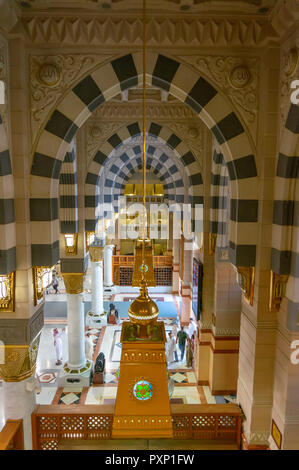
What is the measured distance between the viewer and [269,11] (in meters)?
3.35

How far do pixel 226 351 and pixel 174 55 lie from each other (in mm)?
5306

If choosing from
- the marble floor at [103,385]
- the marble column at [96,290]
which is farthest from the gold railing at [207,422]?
the marble column at [96,290]

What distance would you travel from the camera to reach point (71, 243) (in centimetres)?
645

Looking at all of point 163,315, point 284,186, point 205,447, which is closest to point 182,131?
point 284,186

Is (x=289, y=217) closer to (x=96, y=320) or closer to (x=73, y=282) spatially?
(x=73, y=282)

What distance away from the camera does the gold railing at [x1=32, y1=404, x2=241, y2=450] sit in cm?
452

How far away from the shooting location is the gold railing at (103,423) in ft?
14.8

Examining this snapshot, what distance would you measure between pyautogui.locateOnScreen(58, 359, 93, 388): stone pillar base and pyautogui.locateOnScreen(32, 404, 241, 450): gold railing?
263cm

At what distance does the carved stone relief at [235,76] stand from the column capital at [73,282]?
4.31 meters

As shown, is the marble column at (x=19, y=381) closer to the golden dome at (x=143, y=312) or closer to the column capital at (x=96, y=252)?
the golden dome at (x=143, y=312)

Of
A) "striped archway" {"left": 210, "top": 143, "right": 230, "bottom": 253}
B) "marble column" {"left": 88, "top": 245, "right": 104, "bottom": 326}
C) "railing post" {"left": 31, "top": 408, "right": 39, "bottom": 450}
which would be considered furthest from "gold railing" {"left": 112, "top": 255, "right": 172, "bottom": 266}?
"railing post" {"left": 31, "top": 408, "right": 39, "bottom": 450}

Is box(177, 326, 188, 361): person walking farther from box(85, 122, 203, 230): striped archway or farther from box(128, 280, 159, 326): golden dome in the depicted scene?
box(128, 280, 159, 326): golden dome

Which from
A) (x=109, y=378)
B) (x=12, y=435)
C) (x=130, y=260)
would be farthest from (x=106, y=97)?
→ (x=130, y=260)

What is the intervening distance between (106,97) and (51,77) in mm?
578
